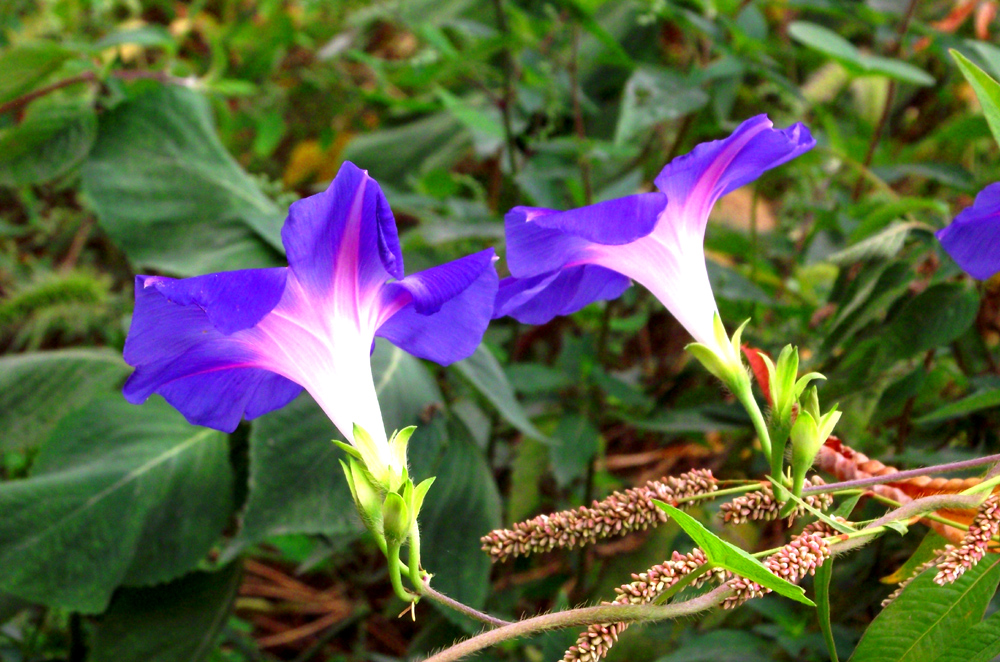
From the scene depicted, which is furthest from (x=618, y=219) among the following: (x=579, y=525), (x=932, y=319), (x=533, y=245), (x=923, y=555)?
(x=932, y=319)

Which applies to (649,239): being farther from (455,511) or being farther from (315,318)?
(455,511)

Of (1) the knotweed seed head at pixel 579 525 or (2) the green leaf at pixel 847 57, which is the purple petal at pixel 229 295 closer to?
(1) the knotweed seed head at pixel 579 525

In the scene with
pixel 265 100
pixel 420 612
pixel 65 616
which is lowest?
pixel 420 612

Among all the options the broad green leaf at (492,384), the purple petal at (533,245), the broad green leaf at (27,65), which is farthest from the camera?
the broad green leaf at (27,65)

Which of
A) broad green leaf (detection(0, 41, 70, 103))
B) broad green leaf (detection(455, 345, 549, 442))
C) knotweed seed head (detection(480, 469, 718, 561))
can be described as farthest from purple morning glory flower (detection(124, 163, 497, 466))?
broad green leaf (detection(0, 41, 70, 103))

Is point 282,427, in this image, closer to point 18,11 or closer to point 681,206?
point 681,206

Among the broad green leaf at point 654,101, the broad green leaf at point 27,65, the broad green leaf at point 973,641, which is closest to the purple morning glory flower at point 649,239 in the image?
the broad green leaf at point 973,641

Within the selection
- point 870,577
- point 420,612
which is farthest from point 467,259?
point 420,612
